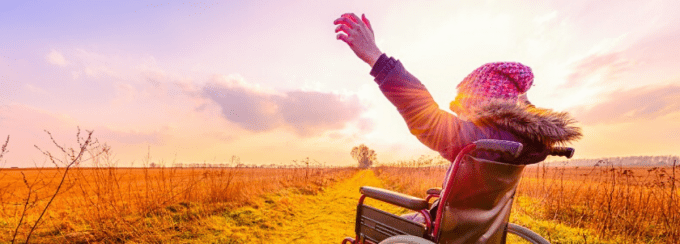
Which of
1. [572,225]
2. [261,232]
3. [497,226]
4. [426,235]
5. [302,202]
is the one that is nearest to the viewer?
[426,235]

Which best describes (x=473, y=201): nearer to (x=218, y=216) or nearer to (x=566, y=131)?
(x=566, y=131)

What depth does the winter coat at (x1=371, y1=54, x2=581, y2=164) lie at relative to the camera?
134 centimetres

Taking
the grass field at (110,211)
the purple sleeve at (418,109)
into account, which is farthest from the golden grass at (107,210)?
the purple sleeve at (418,109)

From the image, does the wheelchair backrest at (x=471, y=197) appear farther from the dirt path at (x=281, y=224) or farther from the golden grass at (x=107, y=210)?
the dirt path at (x=281, y=224)

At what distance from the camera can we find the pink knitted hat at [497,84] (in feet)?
5.11

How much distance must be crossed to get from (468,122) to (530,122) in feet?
0.84

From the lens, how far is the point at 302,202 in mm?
8117

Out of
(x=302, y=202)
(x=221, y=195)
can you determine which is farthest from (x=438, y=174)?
(x=221, y=195)

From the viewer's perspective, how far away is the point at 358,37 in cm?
140

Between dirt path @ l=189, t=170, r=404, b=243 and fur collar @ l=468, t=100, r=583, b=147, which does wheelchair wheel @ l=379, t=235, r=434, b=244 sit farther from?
dirt path @ l=189, t=170, r=404, b=243

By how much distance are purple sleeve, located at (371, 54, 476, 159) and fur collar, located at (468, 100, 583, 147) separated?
12 centimetres

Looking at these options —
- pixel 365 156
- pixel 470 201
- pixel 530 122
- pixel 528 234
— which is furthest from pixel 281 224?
pixel 365 156

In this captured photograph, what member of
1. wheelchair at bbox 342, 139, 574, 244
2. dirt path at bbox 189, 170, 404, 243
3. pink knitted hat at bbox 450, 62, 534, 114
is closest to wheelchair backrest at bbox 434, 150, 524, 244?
wheelchair at bbox 342, 139, 574, 244

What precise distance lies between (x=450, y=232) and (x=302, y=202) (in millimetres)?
7077
